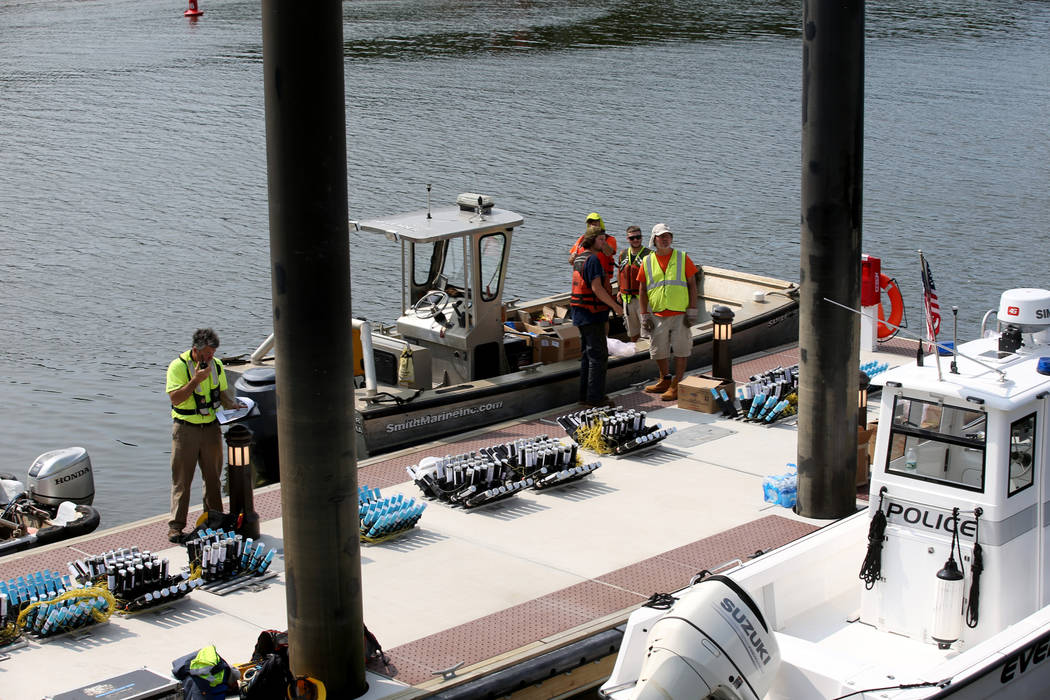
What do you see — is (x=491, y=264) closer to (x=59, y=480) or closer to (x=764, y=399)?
(x=764, y=399)

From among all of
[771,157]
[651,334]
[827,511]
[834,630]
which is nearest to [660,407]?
[651,334]

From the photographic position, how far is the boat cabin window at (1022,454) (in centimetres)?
715

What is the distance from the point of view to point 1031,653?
6773 millimetres

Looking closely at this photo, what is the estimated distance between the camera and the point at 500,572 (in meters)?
8.69

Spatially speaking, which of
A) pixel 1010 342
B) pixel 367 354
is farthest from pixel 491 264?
pixel 1010 342

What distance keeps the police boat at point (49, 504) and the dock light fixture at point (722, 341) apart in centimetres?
557

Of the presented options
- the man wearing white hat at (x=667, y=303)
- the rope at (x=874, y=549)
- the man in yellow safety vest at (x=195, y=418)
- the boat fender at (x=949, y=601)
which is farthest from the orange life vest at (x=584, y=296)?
the boat fender at (x=949, y=601)

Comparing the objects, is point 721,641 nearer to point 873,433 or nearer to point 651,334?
point 873,433

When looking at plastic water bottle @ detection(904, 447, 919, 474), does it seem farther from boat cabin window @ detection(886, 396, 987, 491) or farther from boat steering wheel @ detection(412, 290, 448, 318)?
boat steering wheel @ detection(412, 290, 448, 318)

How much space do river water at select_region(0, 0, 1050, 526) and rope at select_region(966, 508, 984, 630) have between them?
8890 mm

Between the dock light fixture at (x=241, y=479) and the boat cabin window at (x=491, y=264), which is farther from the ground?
the boat cabin window at (x=491, y=264)

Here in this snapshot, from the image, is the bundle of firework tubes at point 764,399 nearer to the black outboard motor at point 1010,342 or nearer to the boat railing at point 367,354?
the boat railing at point 367,354

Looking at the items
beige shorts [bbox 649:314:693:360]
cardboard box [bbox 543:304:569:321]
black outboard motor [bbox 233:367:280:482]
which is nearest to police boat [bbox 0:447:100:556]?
black outboard motor [bbox 233:367:280:482]

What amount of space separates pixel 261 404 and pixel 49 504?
204cm
